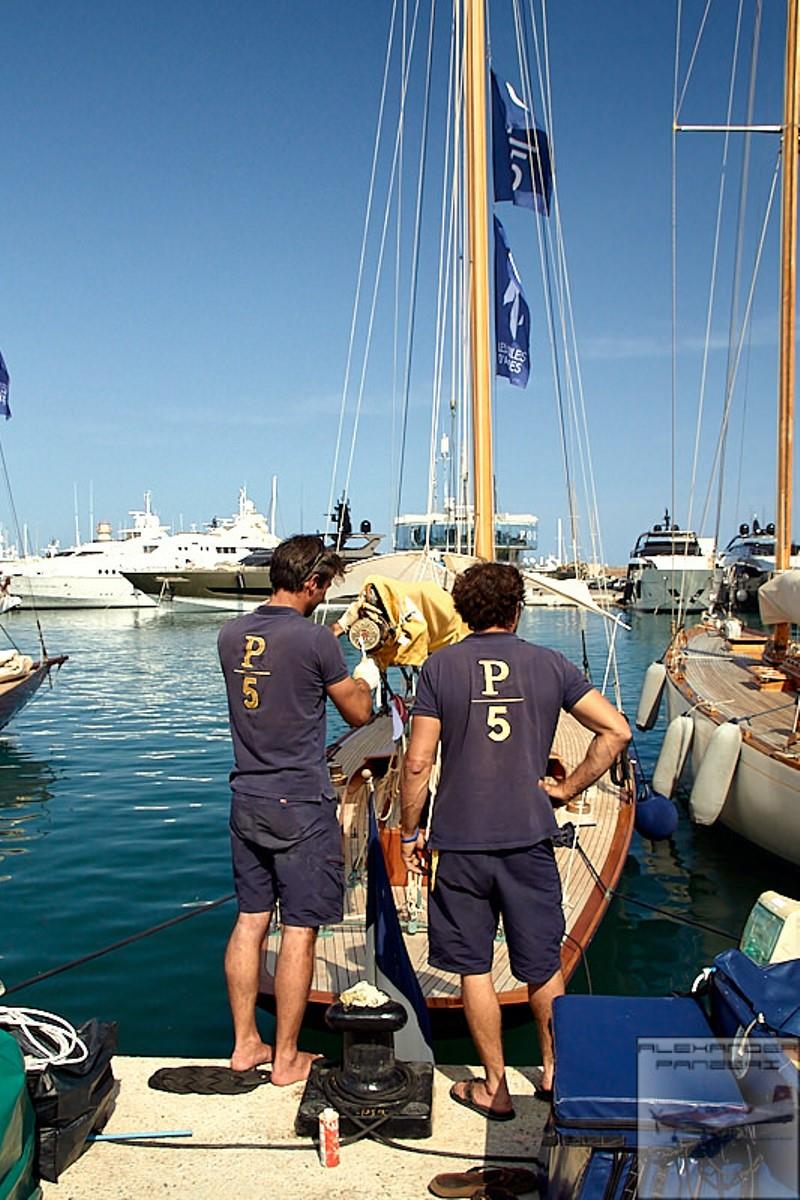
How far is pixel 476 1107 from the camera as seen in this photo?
11.4 feet

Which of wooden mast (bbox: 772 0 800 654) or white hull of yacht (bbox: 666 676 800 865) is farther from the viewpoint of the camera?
wooden mast (bbox: 772 0 800 654)

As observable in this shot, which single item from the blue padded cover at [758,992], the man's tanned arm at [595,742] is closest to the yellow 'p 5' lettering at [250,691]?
the man's tanned arm at [595,742]

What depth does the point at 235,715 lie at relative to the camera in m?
3.73

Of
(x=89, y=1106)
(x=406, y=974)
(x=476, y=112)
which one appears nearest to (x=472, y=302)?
(x=476, y=112)

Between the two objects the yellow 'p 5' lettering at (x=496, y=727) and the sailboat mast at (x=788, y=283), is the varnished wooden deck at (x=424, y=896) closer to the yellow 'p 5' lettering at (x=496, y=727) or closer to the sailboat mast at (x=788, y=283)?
the yellow 'p 5' lettering at (x=496, y=727)

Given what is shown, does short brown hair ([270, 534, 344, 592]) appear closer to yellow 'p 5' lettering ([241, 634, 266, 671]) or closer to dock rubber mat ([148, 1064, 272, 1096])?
yellow 'p 5' lettering ([241, 634, 266, 671])

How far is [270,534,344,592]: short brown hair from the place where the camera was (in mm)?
3783

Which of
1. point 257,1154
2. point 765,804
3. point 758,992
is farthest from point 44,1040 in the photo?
point 765,804

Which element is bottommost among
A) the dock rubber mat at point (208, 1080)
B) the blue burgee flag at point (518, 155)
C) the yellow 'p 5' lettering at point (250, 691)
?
the dock rubber mat at point (208, 1080)

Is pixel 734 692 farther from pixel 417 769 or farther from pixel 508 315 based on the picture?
pixel 417 769

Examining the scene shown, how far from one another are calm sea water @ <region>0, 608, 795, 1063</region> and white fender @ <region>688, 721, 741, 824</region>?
64 centimetres

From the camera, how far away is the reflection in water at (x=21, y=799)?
10.6 meters

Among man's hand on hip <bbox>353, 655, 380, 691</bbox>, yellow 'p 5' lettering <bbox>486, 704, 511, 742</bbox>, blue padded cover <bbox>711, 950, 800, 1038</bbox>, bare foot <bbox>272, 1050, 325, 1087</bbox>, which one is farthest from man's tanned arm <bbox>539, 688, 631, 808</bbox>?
man's hand on hip <bbox>353, 655, 380, 691</bbox>

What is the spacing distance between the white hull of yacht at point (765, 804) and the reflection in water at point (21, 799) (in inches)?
285
